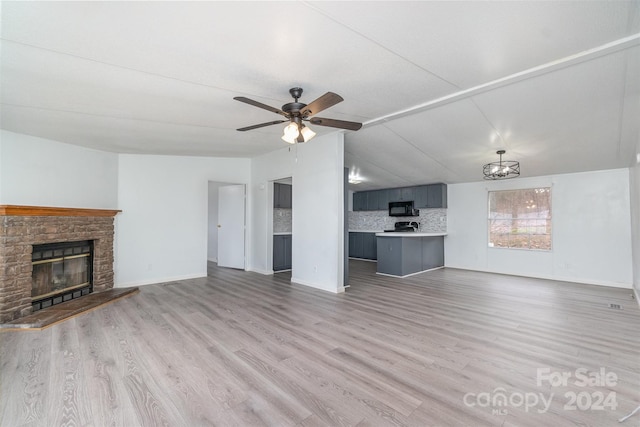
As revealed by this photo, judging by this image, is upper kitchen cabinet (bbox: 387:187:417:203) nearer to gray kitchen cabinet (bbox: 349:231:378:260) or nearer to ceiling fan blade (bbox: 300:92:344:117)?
gray kitchen cabinet (bbox: 349:231:378:260)

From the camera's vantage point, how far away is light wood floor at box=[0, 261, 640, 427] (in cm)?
177

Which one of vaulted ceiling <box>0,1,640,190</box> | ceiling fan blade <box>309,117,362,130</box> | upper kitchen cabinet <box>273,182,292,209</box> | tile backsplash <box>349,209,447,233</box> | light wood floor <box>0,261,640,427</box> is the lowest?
light wood floor <box>0,261,640,427</box>

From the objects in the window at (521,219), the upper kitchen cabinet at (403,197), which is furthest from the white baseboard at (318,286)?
the window at (521,219)

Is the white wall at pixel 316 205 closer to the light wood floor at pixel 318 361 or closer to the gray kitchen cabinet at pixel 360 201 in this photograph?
the light wood floor at pixel 318 361

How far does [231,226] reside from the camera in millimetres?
6754

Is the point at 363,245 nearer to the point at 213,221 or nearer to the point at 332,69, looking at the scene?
the point at 213,221

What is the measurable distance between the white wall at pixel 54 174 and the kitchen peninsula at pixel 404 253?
17.6ft

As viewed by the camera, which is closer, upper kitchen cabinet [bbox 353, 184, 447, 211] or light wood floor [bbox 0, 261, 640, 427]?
light wood floor [bbox 0, 261, 640, 427]

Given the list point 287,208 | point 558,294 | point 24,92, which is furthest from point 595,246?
point 24,92

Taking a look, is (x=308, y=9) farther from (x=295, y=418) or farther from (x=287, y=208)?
(x=287, y=208)

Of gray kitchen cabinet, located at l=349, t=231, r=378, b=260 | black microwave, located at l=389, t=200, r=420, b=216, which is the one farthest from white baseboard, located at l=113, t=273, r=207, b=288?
black microwave, located at l=389, t=200, r=420, b=216

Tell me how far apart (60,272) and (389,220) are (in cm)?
740

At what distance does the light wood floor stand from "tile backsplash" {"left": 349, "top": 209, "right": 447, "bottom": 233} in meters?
3.40

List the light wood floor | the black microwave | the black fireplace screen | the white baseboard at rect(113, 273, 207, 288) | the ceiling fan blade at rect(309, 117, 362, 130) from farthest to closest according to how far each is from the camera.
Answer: the black microwave, the white baseboard at rect(113, 273, 207, 288), the black fireplace screen, the ceiling fan blade at rect(309, 117, 362, 130), the light wood floor
